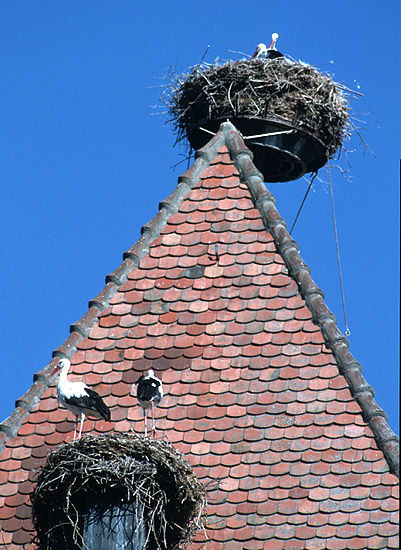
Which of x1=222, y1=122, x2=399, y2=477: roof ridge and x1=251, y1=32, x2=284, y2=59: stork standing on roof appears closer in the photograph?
x1=222, y1=122, x2=399, y2=477: roof ridge

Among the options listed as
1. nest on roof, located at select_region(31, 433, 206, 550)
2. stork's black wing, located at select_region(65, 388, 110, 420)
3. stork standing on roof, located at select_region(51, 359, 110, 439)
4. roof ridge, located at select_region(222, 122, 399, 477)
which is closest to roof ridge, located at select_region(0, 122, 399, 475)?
roof ridge, located at select_region(222, 122, 399, 477)

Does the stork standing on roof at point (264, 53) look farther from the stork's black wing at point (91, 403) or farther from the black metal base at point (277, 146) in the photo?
the stork's black wing at point (91, 403)

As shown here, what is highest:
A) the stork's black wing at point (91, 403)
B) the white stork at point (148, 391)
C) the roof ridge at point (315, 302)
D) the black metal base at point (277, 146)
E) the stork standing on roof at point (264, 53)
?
the stork standing on roof at point (264, 53)

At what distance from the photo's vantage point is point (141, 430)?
48.1ft

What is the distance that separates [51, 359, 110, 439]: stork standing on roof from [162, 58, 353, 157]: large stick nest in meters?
5.17

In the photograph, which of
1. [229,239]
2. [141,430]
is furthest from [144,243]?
[141,430]

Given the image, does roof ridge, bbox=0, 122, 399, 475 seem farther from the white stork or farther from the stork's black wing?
the white stork

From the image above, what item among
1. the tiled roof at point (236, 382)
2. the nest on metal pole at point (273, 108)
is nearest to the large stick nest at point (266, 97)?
the nest on metal pole at point (273, 108)

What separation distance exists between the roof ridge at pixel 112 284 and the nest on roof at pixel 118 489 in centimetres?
162

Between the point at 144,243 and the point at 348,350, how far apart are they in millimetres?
2647

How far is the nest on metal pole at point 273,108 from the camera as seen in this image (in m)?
18.8

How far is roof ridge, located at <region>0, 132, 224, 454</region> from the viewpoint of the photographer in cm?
1537

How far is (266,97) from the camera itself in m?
18.9

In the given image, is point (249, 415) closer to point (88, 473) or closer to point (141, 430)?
point (141, 430)
